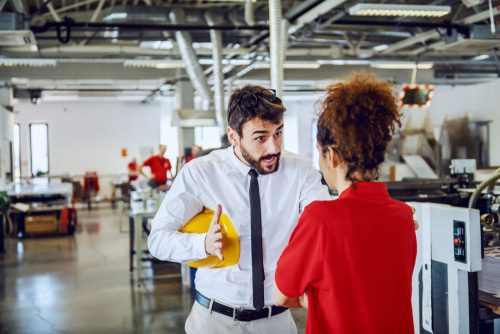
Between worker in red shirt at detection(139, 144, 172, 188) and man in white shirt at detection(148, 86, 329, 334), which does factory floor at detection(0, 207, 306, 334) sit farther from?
man in white shirt at detection(148, 86, 329, 334)

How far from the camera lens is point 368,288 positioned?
1.34 m

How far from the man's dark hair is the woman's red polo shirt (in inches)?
21.3

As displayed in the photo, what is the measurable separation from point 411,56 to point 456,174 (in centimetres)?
540

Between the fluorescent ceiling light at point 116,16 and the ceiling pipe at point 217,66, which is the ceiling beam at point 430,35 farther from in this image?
the fluorescent ceiling light at point 116,16

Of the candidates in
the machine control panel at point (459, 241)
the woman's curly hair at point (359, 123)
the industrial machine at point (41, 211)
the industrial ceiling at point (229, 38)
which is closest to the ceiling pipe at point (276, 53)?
the industrial ceiling at point (229, 38)

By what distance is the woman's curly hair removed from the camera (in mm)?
1327

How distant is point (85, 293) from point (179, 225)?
475cm

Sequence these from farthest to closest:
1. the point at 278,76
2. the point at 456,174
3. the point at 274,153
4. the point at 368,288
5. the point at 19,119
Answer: the point at 19,119
the point at 278,76
the point at 456,174
the point at 274,153
the point at 368,288

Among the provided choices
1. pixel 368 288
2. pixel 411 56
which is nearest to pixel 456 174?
pixel 368 288

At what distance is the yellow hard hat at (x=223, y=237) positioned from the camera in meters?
1.69

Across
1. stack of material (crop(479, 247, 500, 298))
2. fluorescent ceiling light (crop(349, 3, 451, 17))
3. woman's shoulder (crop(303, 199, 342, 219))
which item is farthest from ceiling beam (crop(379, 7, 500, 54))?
woman's shoulder (crop(303, 199, 342, 219))

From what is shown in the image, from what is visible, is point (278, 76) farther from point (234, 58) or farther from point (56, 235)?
point (56, 235)

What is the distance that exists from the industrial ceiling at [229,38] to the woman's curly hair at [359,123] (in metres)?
4.49

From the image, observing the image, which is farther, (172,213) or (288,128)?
(288,128)
